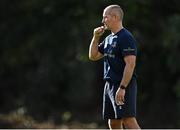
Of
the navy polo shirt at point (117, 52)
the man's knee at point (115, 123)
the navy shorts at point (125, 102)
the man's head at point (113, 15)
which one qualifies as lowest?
the man's knee at point (115, 123)

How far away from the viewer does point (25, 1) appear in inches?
701

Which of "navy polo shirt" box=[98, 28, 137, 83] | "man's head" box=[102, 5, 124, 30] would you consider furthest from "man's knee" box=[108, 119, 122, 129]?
"man's head" box=[102, 5, 124, 30]

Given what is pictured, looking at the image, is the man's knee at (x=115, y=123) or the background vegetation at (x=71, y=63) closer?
the man's knee at (x=115, y=123)

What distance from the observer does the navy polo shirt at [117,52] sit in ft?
24.6

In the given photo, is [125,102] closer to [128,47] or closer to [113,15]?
[128,47]

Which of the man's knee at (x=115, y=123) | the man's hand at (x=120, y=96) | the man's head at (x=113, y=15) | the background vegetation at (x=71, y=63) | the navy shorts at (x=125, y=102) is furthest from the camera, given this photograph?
the background vegetation at (x=71, y=63)

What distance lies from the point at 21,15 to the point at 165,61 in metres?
3.84

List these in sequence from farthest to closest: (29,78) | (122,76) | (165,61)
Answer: (29,78)
(165,61)
(122,76)

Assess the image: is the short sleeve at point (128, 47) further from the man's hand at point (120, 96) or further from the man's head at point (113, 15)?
the man's hand at point (120, 96)

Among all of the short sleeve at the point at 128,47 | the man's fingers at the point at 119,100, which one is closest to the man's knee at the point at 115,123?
the man's fingers at the point at 119,100

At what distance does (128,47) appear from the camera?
7473 mm

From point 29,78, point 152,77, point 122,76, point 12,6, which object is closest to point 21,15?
point 12,6

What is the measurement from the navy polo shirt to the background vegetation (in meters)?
8.16

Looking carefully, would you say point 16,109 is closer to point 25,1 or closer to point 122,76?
point 25,1
